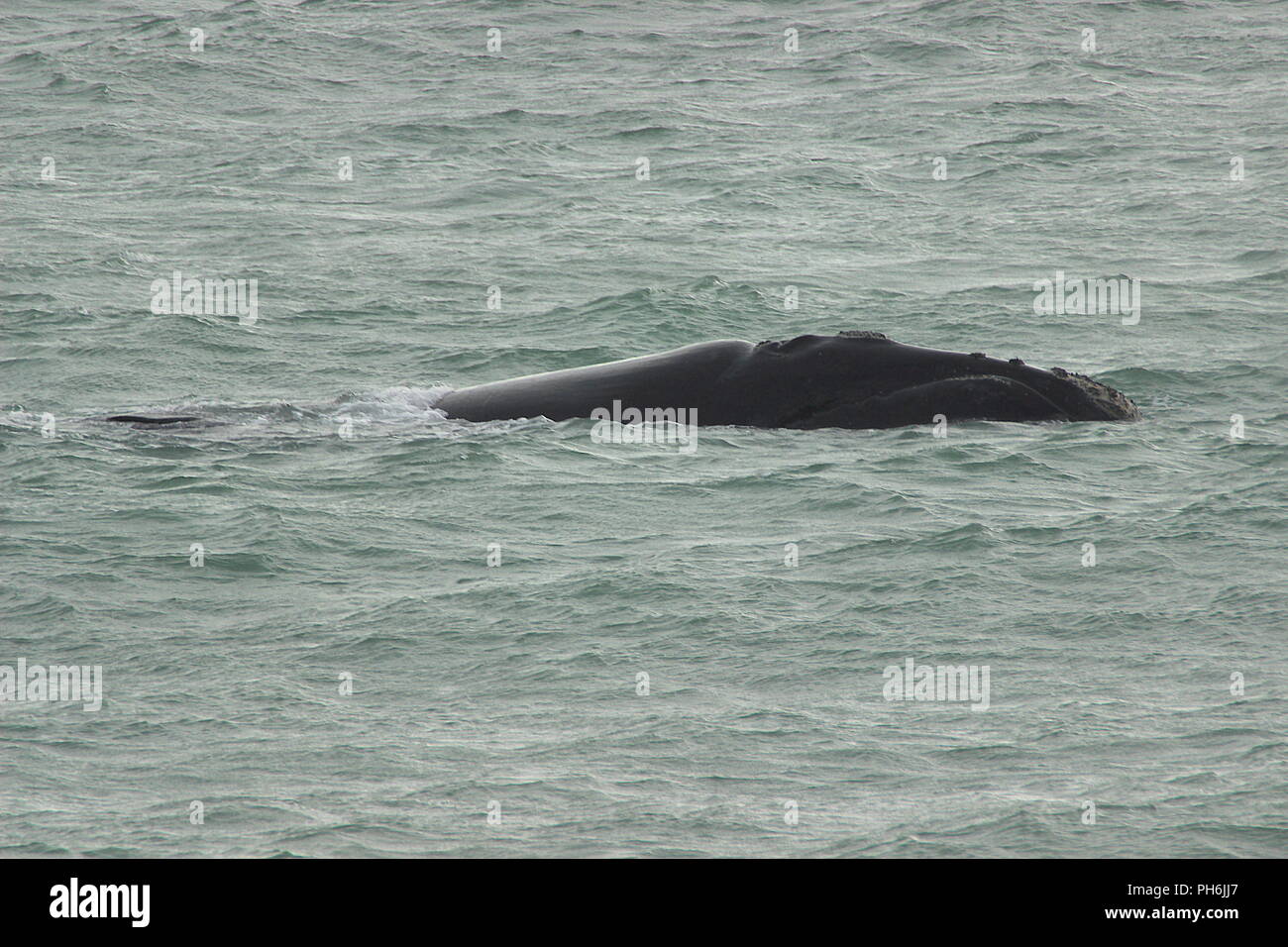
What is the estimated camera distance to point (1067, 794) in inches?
346

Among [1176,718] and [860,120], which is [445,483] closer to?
[1176,718]

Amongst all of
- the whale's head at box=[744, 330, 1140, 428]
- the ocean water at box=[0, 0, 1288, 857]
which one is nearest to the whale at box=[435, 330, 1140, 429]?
the whale's head at box=[744, 330, 1140, 428]

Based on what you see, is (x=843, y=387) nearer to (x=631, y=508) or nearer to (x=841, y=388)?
(x=841, y=388)

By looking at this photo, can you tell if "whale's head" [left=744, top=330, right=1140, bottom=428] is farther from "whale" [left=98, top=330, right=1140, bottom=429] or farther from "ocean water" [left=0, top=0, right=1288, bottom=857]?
"ocean water" [left=0, top=0, right=1288, bottom=857]

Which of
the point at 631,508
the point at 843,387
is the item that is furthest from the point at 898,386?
the point at 631,508

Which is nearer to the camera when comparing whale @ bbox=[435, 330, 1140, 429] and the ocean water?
the ocean water

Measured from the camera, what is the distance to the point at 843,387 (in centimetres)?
1516

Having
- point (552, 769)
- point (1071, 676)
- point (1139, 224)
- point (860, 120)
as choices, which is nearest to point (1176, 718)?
point (1071, 676)

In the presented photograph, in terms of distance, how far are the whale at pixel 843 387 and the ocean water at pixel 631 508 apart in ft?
0.64

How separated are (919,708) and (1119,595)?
8.15 ft

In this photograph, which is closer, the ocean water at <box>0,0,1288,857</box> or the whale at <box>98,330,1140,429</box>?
the ocean water at <box>0,0,1288,857</box>

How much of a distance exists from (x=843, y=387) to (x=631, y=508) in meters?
2.19

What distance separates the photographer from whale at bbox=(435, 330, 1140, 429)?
14914 mm

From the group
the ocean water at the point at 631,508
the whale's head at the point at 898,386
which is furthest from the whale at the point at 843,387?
the ocean water at the point at 631,508
